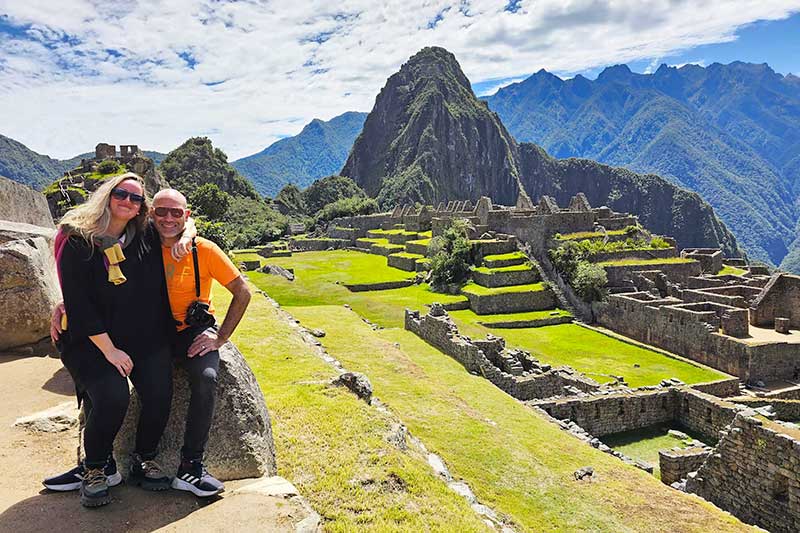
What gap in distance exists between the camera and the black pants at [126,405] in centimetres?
456

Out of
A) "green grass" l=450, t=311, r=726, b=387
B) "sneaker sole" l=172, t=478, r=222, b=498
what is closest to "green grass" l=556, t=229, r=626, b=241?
"green grass" l=450, t=311, r=726, b=387

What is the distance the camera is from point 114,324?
16.0ft

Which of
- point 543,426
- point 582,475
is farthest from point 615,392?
point 582,475

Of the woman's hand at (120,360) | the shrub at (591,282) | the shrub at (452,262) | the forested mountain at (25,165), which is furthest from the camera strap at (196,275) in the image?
the forested mountain at (25,165)

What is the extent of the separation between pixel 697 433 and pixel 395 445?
12.1 meters

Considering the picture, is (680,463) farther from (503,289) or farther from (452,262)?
(452,262)

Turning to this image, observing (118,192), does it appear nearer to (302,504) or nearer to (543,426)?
(302,504)

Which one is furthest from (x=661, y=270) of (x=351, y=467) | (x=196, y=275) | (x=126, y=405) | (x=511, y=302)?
(x=126, y=405)

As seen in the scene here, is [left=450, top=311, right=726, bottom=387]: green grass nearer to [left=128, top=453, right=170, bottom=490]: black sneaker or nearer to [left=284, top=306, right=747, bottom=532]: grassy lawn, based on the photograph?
[left=284, top=306, right=747, bottom=532]: grassy lawn

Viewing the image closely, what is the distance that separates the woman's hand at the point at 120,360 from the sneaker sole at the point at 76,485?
97 cm

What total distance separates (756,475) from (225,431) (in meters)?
10.5

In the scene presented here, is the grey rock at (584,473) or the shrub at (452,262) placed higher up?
the shrub at (452,262)

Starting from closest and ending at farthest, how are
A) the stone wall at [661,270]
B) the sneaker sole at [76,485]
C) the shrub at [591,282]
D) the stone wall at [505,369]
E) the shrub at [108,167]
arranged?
the sneaker sole at [76,485] < the stone wall at [505,369] < the shrub at [591,282] < the stone wall at [661,270] < the shrub at [108,167]

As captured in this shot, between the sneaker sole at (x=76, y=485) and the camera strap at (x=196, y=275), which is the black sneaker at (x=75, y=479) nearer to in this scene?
the sneaker sole at (x=76, y=485)
